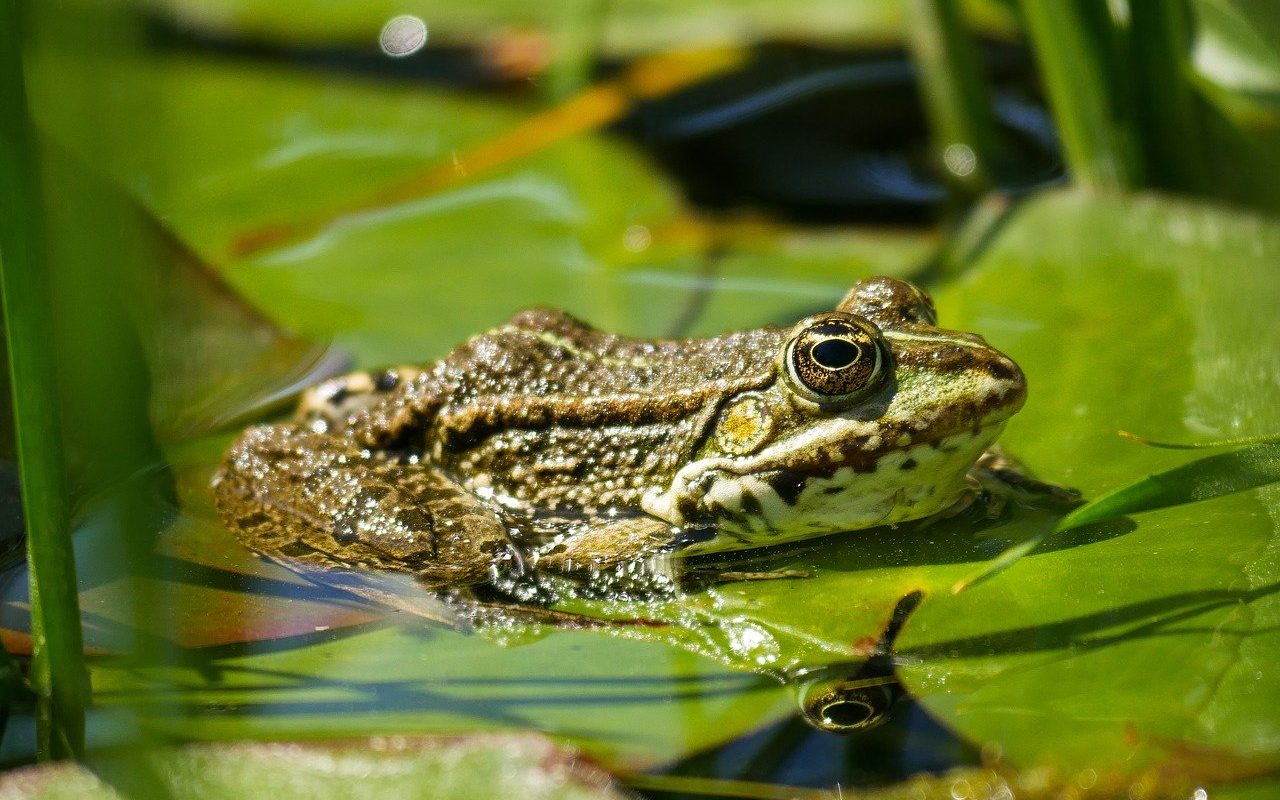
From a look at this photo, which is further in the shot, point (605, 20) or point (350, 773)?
point (605, 20)

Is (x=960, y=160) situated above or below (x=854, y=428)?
above

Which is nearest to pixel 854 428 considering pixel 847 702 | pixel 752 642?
pixel 752 642

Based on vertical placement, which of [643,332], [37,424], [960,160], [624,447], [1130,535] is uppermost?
[960,160]

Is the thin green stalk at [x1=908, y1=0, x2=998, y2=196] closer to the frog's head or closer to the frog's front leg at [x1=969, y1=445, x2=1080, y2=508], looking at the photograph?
the frog's head

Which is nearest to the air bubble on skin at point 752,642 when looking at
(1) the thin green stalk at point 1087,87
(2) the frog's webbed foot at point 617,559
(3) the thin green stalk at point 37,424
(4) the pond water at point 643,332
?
(4) the pond water at point 643,332

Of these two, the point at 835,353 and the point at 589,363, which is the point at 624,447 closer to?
the point at 589,363

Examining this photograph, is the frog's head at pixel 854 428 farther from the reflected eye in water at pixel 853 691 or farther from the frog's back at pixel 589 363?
the reflected eye in water at pixel 853 691

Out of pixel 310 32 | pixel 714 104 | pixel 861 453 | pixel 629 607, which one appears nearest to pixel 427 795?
pixel 629 607
